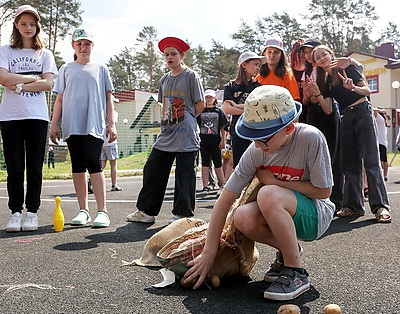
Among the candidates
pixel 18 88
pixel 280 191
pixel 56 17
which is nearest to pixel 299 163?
pixel 280 191

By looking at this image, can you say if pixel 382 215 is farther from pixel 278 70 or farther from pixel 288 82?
pixel 278 70

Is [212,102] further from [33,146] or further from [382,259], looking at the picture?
[382,259]

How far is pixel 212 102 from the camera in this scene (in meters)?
9.09

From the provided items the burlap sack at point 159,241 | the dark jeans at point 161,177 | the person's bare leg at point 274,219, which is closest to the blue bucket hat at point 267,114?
the person's bare leg at point 274,219

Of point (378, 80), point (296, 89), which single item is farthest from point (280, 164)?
point (378, 80)

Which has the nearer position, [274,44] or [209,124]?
[274,44]

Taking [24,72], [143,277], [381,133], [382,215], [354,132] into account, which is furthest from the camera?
[381,133]

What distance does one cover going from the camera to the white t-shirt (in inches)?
184

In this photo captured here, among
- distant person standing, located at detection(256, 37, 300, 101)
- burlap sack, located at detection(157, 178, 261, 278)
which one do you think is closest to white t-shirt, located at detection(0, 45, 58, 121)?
distant person standing, located at detection(256, 37, 300, 101)

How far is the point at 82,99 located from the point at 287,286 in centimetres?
312

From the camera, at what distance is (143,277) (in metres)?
3.07

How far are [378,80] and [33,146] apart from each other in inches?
1346

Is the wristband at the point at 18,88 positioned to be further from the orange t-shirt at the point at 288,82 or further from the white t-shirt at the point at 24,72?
the orange t-shirt at the point at 288,82

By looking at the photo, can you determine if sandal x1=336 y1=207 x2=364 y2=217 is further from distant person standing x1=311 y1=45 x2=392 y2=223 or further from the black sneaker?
the black sneaker
